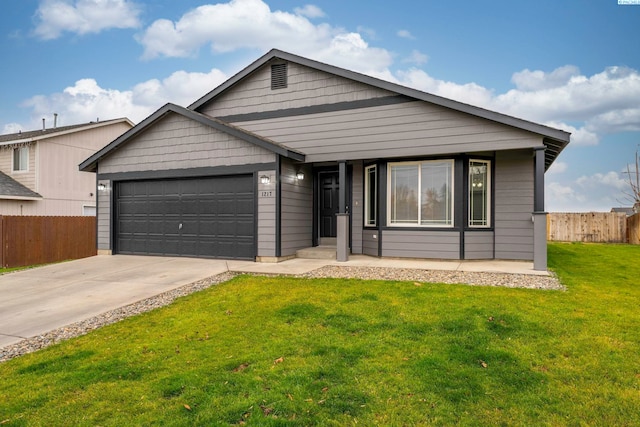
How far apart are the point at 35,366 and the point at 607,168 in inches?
1206

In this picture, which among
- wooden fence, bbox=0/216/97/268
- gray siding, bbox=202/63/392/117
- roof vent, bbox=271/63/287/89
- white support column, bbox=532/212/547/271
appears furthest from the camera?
wooden fence, bbox=0/216/97/268

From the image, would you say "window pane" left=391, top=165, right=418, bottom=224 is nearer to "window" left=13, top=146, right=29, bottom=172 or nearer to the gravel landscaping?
the gravel landscaping

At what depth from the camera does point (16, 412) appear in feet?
10.1

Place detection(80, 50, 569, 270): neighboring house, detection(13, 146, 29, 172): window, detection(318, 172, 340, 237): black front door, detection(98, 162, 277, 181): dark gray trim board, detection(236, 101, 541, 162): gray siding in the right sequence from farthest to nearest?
detection(13, 146, 29, 172): window, detection(318, 172, 340, 237): black front door, detection(98, 162, 277, 181): dark gray trim board, detection(80, 50, 569, 270): neighboring house, detection(236, 101, 541, 162): gray siding

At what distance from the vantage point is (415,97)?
9.78 meters

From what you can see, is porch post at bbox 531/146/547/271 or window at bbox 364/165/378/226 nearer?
porch post at bbox 531/146/547/271

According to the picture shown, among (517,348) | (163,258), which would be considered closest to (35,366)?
(517,348)

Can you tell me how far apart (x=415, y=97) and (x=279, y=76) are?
14.0ft

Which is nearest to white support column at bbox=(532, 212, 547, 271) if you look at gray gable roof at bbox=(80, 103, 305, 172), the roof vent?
gray gable roof at bbox=(80, 103, 305, 172)

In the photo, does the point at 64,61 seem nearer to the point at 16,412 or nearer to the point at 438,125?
the point at 438,125

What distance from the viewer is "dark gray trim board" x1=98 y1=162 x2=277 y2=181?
33.5 ft

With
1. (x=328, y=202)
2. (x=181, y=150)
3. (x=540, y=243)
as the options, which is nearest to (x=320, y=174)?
(x=328, y=202)

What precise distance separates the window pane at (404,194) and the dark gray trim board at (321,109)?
70.1 inches

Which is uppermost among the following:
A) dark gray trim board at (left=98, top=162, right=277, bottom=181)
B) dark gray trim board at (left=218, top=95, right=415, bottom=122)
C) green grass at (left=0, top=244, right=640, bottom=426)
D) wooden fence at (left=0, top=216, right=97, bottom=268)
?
dark gray trim board at (left=218, top=95, right=415, bottom=122)
